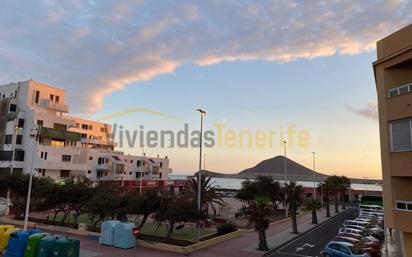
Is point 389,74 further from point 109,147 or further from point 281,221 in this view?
point 109,147

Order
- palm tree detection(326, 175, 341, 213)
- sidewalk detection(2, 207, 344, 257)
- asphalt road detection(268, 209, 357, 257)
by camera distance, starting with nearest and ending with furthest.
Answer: sidewalk detection(2, 207, 344, 257) < asphalt road detection(268, 209, 357, 257) < palm tree detection(326, 175, 341, 213)

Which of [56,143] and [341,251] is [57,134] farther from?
[341,251]

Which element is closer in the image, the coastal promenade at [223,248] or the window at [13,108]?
the coastal promenade at [223,248]

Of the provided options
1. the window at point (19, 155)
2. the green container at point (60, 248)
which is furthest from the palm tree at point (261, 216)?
the window at point (19, 155)

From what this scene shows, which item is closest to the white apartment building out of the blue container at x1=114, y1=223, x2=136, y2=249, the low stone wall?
the blue container at x1=114, y1=223, x2=136, y2=249

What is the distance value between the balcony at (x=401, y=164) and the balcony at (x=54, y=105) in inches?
2539

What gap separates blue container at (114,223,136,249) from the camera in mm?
26828

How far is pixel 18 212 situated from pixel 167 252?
22.4 meters

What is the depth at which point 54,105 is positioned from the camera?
68500 mm

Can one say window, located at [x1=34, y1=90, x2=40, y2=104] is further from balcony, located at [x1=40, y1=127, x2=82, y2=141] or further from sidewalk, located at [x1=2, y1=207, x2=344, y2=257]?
sidewalk, located at [x1=2, y1=207, x2=344, y2=257]

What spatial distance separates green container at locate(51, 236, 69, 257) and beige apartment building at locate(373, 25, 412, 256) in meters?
18.2

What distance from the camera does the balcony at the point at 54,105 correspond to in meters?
66.4

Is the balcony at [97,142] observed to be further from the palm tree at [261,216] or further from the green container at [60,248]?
the green container at [60,248]

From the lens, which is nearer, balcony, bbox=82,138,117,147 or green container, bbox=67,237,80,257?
green container, bbox=67,237,80,257
